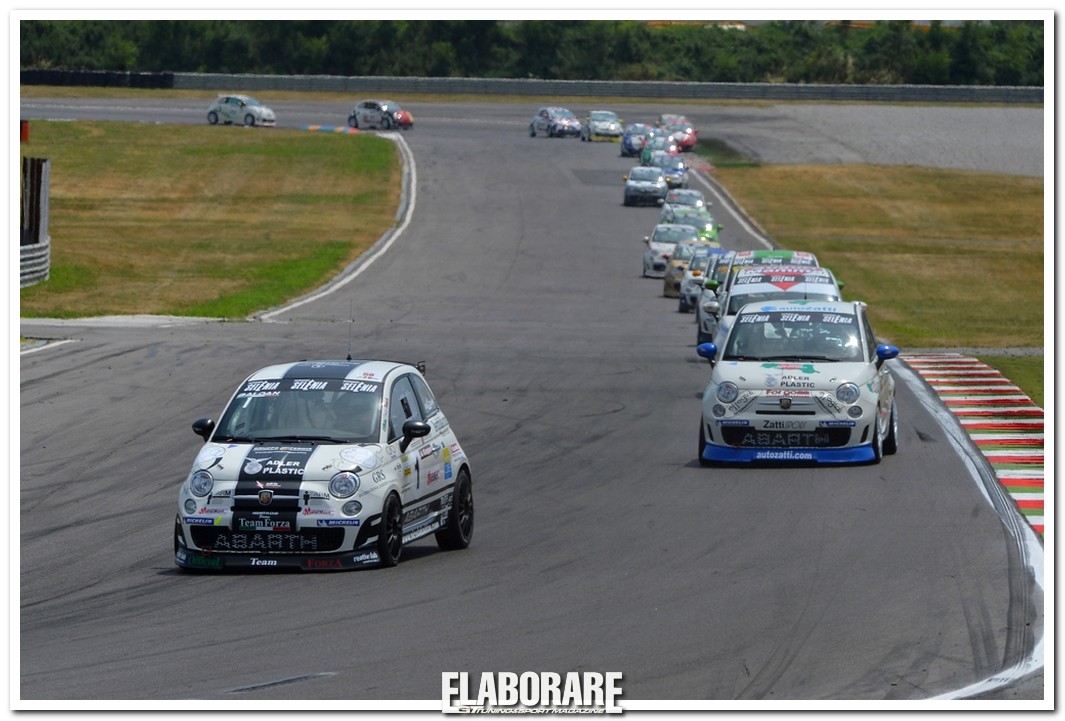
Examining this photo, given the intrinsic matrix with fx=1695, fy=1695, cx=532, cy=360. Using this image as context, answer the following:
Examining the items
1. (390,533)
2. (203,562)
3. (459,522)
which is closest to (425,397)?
(459,522)

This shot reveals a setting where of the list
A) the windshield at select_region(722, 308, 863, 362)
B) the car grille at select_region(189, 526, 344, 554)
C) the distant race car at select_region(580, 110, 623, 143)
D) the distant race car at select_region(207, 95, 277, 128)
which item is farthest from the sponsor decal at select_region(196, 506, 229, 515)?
the distant race car at select_region(207, 95, 277, 128)

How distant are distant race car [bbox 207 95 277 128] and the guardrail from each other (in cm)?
1094

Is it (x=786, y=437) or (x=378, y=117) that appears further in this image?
(x=378, y=117)

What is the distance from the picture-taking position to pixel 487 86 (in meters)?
87.7

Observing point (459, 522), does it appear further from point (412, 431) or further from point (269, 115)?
point (269, 115)

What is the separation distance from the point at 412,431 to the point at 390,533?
824mm

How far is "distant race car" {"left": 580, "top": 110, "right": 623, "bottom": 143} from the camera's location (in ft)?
251

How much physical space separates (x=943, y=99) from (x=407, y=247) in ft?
141

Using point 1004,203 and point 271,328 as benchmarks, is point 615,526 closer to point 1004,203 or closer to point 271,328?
point 271,328

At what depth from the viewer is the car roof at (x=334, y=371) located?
43.5 ft

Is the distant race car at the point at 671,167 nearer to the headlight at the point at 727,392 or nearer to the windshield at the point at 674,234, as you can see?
the windshield at the point at 674,234

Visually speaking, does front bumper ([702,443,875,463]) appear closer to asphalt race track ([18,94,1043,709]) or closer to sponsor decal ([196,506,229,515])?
asphalt race track ([18,94,1043,709])

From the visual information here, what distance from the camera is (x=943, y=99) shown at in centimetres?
8425
